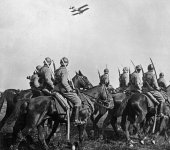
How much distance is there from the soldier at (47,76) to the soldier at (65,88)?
306mm

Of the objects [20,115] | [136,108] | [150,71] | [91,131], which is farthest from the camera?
[91,131]

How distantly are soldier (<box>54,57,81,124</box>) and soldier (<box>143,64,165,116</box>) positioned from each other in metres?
5.17

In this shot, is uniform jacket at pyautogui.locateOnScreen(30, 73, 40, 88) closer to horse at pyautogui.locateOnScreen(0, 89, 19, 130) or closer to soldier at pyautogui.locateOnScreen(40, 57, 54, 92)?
horse at pyautogui.locateOnScreen(0, 89, 19, 130)

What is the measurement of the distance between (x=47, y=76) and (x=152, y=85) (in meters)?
6.56

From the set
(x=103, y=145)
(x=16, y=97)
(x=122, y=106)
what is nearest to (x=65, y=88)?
(x=103, y=145)

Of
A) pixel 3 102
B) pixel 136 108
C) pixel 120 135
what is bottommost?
pixel 120 135

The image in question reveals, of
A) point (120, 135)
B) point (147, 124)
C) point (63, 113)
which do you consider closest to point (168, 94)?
point (147, 124)

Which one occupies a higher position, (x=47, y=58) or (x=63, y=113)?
(x=47, y=58)

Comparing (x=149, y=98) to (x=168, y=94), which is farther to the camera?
(x=168, y=94)

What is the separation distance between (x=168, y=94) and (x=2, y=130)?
30.6ft

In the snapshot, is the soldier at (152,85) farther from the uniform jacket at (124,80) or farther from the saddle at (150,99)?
the uniform jacket at (124,80)

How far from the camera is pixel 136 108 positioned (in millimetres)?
18906

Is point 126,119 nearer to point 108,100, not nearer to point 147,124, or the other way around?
point 108,100

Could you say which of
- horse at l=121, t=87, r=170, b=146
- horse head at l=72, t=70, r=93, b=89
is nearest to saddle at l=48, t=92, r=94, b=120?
horse head at l=72, t=70, r=93, b=89
